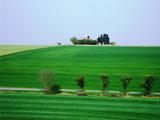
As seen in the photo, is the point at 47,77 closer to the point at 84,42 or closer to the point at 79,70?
the point at 79,70

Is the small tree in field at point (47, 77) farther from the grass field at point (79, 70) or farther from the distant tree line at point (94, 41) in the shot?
the distant tree line at point (94, 41)

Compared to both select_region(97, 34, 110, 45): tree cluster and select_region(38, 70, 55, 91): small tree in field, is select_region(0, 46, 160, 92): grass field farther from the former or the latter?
select_region(97, 34, 110, 45): tree cluster

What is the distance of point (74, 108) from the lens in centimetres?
1571

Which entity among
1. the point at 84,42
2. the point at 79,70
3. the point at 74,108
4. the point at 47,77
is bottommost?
the point at 74,108

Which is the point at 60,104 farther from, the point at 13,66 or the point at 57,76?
the point at 13,66

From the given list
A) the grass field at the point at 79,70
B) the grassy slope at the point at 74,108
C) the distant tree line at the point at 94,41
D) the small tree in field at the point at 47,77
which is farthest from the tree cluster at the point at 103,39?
the grassy slope at the point at 74,108

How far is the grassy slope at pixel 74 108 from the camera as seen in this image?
14.2 meters

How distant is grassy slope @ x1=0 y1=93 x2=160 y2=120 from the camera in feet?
46.5

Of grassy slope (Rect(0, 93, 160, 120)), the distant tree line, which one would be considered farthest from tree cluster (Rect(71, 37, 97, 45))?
grassy slope (Rect(0, 93, 160, 120))

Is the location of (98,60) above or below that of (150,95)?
above

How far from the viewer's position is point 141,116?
14.5 m

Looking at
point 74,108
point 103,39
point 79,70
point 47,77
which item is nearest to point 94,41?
point 103,39

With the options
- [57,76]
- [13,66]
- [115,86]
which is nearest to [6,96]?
[57,76]

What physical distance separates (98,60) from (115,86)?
14.9 meters
